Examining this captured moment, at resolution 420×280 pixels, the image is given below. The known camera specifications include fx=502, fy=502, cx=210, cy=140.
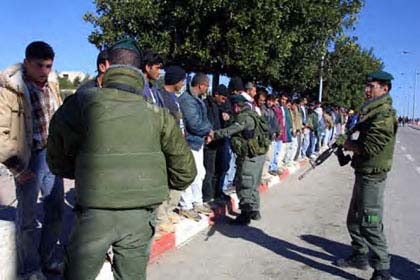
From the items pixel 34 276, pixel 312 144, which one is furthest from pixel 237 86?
pixel 312 144

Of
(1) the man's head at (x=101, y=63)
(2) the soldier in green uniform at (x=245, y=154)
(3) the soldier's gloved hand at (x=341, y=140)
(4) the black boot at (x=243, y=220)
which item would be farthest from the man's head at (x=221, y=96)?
(1) the man's head at (x=101, y=63)

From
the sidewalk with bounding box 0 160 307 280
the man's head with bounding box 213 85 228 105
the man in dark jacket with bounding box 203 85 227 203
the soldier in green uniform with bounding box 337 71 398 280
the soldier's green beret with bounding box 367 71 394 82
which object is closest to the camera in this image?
the sidewalk with bounding box 0 160 307 280

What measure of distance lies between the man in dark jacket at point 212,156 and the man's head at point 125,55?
4462 mm

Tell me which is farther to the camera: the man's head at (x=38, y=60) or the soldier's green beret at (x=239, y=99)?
the soldier's green beret at (x=239, y=99)

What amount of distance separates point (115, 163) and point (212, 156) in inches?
191

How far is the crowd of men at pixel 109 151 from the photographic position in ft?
8.47

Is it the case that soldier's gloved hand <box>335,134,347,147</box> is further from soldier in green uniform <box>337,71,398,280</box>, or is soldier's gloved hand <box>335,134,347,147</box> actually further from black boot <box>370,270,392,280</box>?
black boot <box>370,270,392,280</box>

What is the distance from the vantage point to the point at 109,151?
2553 mm

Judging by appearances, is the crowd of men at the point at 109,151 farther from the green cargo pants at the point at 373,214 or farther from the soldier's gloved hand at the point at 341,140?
the green cargo pants at the point at 373,214

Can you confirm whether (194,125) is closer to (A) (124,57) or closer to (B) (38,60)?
(B) (38,60)

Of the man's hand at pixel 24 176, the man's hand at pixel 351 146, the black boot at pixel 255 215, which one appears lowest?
the black boot at pixel 255 215

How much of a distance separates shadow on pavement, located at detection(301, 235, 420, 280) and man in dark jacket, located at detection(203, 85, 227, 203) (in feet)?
5.70

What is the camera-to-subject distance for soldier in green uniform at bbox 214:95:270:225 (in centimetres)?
632

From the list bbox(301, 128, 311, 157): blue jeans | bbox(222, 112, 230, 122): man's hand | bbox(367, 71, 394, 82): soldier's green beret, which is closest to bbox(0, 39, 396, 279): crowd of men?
bbox(222, 112, 230, 122): man's hand
